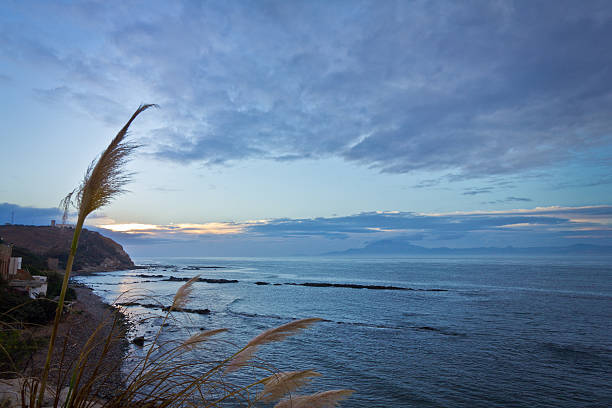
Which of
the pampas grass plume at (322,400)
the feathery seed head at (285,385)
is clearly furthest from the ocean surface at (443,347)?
the pampas grass plume at (322,400)

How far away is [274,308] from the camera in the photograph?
35.0 meters

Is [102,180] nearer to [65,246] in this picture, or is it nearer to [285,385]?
[285,385]

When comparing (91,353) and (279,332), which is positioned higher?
(279,332)

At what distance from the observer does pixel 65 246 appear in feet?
267

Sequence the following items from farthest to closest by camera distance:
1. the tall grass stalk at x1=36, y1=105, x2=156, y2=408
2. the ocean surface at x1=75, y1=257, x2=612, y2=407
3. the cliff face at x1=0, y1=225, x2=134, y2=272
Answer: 1. the cliff face at x1=0, y1=225, x2=134, y2=272
2. the ocean surface at x1=75, y1=257, x2=612, y2=407
3. the tall grass stalk at x1=36, y1=105, x2=156, y2=408

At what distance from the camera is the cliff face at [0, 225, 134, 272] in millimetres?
81812

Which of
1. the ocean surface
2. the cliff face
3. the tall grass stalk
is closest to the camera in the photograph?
the tall grass stalk

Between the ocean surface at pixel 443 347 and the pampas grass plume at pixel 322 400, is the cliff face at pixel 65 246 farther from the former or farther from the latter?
the pampas grass plume at pixel 322 400

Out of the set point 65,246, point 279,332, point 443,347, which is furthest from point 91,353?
point 65,246

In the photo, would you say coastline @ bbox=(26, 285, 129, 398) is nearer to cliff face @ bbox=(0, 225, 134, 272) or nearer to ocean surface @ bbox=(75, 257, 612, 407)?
ocean surface @ bbox=(75, 257, 612, 407)

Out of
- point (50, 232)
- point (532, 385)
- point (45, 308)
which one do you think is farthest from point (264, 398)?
point (50, 232)

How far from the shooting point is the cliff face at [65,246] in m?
81.8

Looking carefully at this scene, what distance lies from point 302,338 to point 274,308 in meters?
14.0

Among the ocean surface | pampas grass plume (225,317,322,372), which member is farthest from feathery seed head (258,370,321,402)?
the ocean surface
